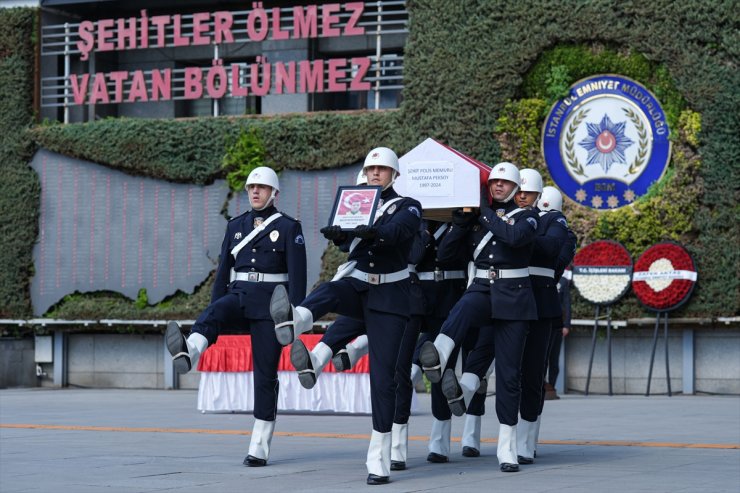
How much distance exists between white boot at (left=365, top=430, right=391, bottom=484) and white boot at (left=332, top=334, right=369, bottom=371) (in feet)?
2.52

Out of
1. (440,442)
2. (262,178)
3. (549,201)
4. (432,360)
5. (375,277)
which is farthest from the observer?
(549,201)

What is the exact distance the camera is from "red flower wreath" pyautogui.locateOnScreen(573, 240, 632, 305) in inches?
784

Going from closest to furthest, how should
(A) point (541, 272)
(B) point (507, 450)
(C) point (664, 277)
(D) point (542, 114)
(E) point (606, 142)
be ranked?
(B) point (507, 450) < (A) point (541, 272) < (C) point (664, 277) < (E) point (606, 142) < (D) point (542, 114)

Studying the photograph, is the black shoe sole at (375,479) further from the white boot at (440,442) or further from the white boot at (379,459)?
the white boot at (440,442)

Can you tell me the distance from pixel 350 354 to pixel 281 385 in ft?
22.6

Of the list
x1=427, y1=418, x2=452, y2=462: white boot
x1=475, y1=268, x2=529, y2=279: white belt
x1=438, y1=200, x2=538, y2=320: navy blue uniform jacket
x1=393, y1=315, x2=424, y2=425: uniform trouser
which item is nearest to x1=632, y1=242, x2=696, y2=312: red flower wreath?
x1=427, y1=418, x2=452, y2=462: white boot

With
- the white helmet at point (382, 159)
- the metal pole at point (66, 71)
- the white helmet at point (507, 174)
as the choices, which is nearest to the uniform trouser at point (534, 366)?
the white helmet at point (507, 174)

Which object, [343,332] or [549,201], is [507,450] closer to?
[343,332]

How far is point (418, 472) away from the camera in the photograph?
361 inches

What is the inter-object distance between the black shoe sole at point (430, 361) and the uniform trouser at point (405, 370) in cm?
50

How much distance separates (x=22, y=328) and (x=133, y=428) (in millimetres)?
11403

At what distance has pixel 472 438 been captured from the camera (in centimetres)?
1033

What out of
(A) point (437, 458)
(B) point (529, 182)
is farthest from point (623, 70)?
(A) point (437, 458)

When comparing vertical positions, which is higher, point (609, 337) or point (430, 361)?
point (430, 361)
